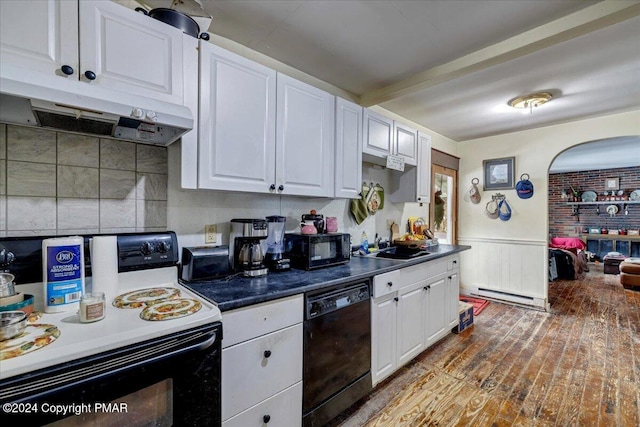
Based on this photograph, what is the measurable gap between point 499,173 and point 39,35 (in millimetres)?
4736

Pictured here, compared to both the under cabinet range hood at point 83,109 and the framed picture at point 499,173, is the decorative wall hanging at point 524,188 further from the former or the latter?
the under cabinet range hood at point 83,109

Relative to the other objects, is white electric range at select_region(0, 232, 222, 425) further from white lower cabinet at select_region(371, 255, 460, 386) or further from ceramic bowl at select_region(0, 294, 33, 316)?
white lower cabinet at select_region(371, 255, 460, 386)

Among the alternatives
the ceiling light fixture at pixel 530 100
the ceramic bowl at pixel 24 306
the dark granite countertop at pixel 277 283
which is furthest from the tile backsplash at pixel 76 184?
the ceiling light fixture at pixel 530 100

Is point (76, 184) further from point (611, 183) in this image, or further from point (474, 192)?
point (611, 183)

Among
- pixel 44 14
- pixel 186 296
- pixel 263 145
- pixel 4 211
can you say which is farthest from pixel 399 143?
pixel 4 211

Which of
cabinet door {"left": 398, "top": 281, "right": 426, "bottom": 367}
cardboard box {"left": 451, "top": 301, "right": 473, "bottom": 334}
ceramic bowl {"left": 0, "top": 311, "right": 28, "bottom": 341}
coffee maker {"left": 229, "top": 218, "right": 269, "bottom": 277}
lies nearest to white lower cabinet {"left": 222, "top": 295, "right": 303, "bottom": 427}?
coffee maker {"left": 229, "top": 218, "right": 269, "bottom": 277}

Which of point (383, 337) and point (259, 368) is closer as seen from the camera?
point (259, 368)

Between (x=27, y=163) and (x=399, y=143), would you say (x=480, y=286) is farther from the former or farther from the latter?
(x=27, y=163)

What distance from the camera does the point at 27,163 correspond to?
1.25 m

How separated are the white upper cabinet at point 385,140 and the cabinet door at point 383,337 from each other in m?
1.20

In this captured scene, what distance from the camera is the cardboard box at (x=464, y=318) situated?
→ 9.81 ft

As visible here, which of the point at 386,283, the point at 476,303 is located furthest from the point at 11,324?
the point at 476,303

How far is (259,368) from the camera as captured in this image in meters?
1.33

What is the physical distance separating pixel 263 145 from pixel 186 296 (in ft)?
2.99
